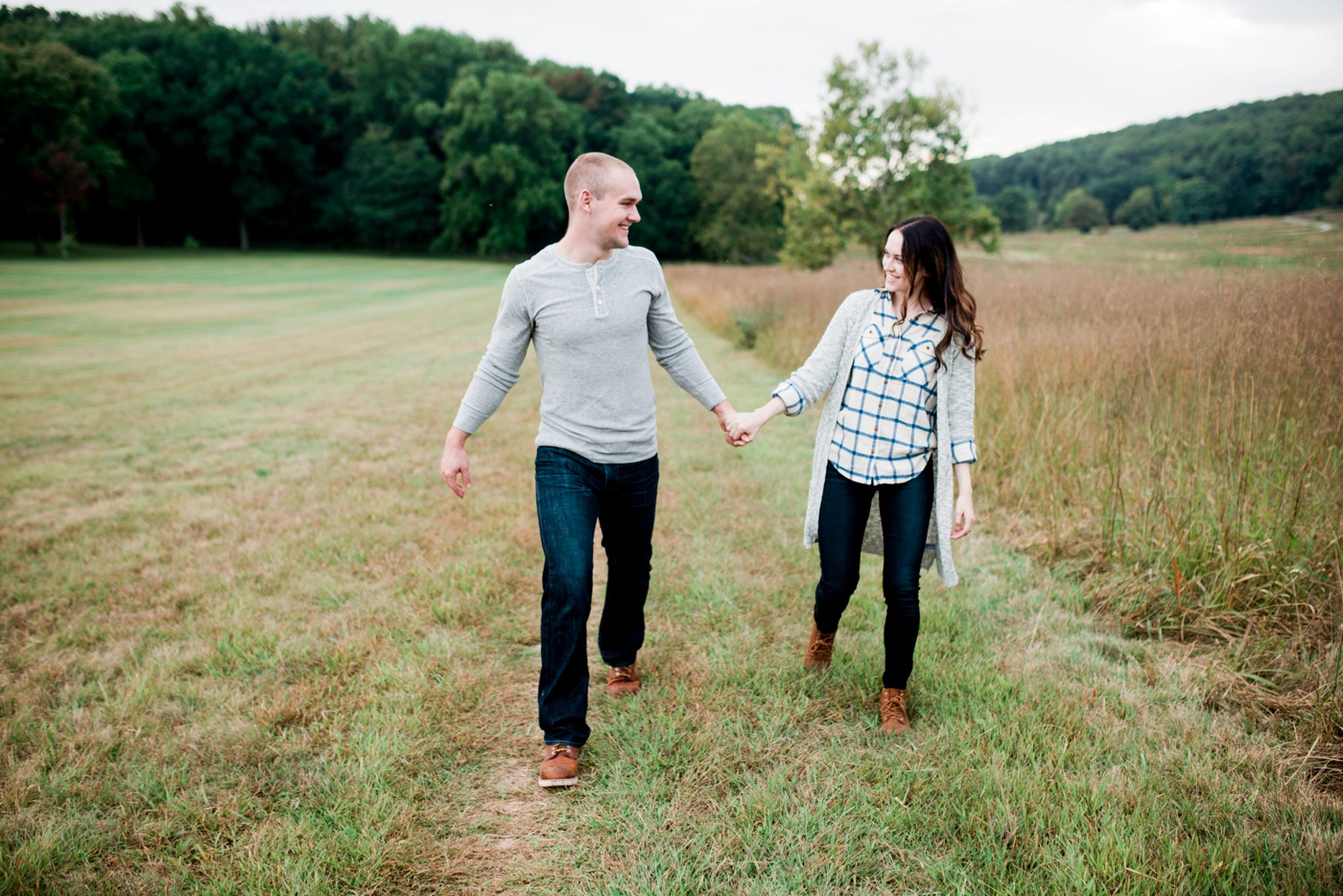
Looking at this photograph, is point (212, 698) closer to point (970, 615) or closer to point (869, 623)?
point (869, 623)

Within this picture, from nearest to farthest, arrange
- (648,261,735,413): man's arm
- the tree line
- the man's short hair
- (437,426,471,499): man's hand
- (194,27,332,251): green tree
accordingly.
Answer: the man's short hair
(437,426,471,499): man's hand
(648,261,735,413): man's arm
the tree line
(194,27,332,251): green tree

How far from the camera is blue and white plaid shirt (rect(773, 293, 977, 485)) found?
2.91 metres

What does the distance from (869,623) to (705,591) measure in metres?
0.99

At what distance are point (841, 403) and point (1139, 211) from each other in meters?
12.3

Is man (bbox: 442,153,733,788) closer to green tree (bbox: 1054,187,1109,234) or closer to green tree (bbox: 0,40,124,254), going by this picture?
green tree (bbox: 1054,187,1109,234)

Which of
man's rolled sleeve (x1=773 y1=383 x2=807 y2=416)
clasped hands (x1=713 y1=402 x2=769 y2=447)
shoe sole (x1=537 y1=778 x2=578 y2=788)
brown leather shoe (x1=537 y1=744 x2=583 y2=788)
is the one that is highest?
man's rolled sleeve (x1=773 y1=383 x2=807 y2=416)

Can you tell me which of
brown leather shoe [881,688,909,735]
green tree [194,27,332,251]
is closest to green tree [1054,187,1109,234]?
brown leather shoe [881,688,909,735]

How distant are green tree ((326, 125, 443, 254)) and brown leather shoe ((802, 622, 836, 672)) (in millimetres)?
61597

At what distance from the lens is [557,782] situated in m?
2.73

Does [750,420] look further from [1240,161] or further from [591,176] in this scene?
[1240,161]

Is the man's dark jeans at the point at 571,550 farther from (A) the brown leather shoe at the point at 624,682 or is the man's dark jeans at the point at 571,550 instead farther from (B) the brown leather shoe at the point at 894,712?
(B) the brown leather shoe at the point at 894,712

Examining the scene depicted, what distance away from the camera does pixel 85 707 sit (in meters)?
3.17

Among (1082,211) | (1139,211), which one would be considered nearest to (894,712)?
(1139,211)

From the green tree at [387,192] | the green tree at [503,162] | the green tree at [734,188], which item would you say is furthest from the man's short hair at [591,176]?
the green tree at [387,192]
